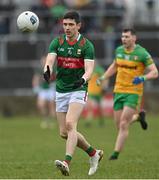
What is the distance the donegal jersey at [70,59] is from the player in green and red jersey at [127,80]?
267 cm

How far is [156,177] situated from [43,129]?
1434 centimetres

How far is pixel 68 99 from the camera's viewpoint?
1353cm

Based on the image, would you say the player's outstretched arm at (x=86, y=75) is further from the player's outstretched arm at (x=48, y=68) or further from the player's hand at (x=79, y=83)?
the player's outstretched arm at (x=48, y=68)

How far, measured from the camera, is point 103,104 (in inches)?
1288

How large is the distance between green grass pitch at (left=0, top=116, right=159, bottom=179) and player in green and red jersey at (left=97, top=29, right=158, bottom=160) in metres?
0.67

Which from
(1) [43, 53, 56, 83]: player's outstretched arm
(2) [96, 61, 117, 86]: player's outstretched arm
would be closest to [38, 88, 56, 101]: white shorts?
(2) [96, 61, 117, 86]: player's outstretched arm

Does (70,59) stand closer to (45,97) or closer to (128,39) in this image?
(128,39)

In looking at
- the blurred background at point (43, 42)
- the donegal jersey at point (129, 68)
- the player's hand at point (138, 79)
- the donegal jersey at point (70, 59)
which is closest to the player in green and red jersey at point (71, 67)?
the donegal jersey at point (70, 59)

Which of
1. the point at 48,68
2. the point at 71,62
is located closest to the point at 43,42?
the point at 71,62

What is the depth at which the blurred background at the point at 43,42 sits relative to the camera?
32.3 meters

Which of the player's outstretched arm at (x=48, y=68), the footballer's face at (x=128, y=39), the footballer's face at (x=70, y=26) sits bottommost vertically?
the footballer's face at (x=128, y=39)

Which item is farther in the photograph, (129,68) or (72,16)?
Result: (129,68)

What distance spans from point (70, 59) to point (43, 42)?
1882 centimetres

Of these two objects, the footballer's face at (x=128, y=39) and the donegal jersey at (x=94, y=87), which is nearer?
the footballer's face at (x=128, y=39)
